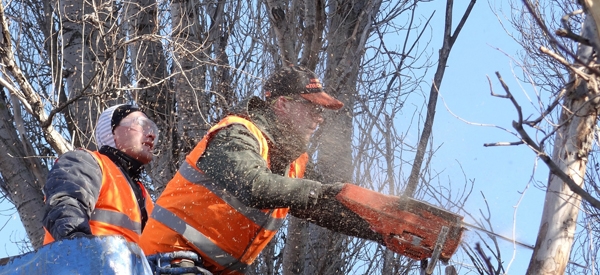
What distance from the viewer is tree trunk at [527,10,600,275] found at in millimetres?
2660

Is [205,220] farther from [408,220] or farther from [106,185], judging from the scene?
[408,220]

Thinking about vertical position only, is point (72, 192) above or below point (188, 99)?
below

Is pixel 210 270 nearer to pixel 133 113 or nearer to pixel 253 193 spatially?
pixel 253 193

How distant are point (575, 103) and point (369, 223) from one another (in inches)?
46.0

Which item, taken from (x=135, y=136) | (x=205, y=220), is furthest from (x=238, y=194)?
(x=135, y=136)

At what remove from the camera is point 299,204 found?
2.75 m

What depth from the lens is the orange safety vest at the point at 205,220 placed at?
2828mm

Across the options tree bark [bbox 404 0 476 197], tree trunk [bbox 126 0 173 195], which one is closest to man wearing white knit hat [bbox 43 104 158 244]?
tree bark [bbox 404 0 476 197]

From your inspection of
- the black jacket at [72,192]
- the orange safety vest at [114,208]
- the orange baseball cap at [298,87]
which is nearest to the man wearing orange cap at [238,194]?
the orange baseball cap at [298,87]

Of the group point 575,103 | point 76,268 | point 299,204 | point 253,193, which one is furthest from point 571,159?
point 76,268

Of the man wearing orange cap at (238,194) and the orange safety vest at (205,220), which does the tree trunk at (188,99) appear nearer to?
the man wearing orange cap at (238,194)

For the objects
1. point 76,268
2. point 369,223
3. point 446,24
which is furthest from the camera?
point 446,24

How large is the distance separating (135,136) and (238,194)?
1.03m

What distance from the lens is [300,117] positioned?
326 cm
